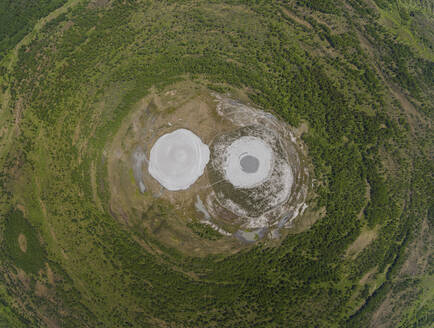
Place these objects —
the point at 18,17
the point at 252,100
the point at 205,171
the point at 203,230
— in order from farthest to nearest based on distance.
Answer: the point at 18,17, the point at 252,100, the point at 205,171, the point at 203,230

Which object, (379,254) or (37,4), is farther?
(37,4)

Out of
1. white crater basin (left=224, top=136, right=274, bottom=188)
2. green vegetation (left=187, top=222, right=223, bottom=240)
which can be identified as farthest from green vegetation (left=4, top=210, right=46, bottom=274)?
white crater basin (left=224, top=136, right=274, bottom=188)

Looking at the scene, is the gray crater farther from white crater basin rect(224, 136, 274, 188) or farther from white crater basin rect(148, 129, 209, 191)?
white crater basin rect(148, 129, 209, 191)

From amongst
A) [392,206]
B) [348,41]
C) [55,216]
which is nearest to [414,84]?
[348,41]

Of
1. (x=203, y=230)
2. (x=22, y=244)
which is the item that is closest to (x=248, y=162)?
(x=203, y=230)

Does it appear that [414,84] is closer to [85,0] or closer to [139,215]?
[139,215]

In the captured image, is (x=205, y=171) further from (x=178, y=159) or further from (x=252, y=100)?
(x=252, y=100)

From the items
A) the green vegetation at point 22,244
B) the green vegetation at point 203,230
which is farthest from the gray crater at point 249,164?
the green vegetation at point 22,244
